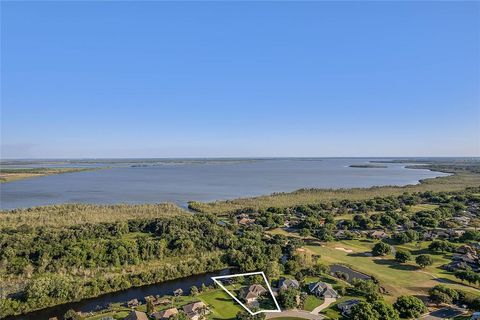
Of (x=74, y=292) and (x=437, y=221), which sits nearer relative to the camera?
(x=74, y=292)

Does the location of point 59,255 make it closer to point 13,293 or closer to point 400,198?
point 13,293

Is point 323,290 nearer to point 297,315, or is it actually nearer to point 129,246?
point 297,315

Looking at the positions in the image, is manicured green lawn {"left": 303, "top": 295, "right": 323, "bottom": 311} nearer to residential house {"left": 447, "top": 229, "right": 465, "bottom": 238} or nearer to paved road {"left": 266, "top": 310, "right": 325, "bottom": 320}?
paved road {"left": 266, "top": 310, "right": 325, "bottom": 320}

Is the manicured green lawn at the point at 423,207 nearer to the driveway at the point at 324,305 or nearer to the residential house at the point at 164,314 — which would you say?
the driveway at the point at 324,305

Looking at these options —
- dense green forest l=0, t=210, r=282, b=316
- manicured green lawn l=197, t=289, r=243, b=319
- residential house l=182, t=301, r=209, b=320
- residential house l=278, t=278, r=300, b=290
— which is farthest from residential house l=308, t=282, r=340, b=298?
residential house l=182, t=301, r=209, b=320

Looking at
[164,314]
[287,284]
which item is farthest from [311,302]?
[164,314]

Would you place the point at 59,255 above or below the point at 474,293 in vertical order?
above

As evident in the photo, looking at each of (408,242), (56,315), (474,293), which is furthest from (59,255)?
(408,242)

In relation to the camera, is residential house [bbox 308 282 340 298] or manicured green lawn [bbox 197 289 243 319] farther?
residential house [bbox 308 282 340 298]
